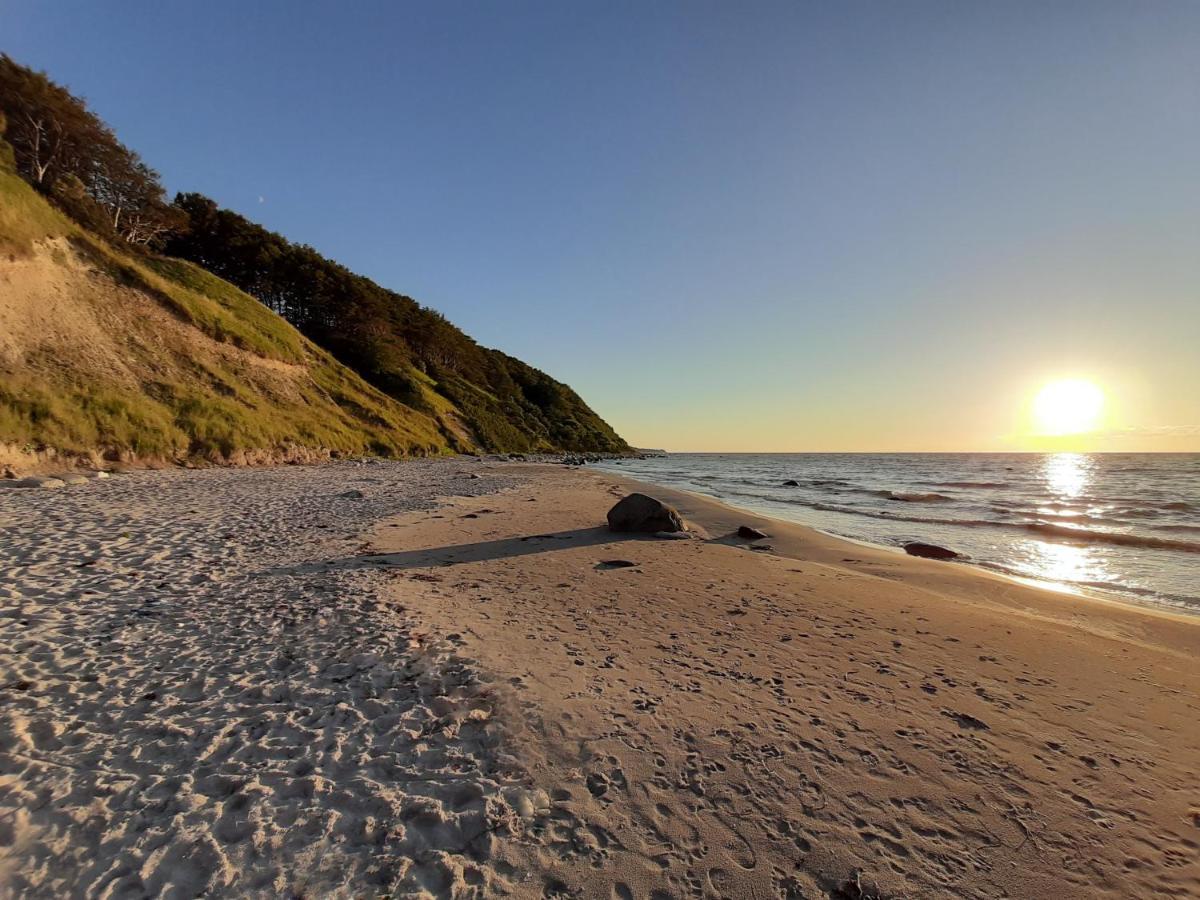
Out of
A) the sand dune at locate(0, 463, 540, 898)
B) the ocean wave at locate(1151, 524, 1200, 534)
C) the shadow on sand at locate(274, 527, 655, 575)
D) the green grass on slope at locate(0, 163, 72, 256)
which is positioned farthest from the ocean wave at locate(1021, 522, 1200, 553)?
the green grass on slope at locate(0, 163, 72, 256)

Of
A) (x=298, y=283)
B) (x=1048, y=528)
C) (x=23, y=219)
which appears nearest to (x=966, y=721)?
(x=1048, y=528)

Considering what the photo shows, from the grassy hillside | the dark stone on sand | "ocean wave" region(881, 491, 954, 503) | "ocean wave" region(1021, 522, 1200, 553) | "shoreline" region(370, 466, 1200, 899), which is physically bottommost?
"shoreline" region(370, 466, 1200, 899)

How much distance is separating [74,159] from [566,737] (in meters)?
59.3

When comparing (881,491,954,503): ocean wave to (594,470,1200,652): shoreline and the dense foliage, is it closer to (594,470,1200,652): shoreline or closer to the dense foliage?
(594,470,1200,652): shoreline

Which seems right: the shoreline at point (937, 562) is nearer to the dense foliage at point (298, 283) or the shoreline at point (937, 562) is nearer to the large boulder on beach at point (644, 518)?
the large boulder on beach at point (644, 518)

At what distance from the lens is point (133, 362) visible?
2688 cm

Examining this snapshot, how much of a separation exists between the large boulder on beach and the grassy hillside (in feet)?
67.3

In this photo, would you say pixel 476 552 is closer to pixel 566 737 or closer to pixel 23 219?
pixel 566 737

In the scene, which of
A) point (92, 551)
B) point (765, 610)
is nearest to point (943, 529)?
point (765, 610)

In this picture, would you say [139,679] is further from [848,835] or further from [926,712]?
[926,712]

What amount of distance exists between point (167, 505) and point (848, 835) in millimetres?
16856

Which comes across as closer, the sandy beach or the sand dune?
the sand dune

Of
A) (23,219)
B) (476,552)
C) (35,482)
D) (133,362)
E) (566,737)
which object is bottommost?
(566,737)

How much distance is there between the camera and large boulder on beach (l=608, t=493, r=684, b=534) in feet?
48.2
